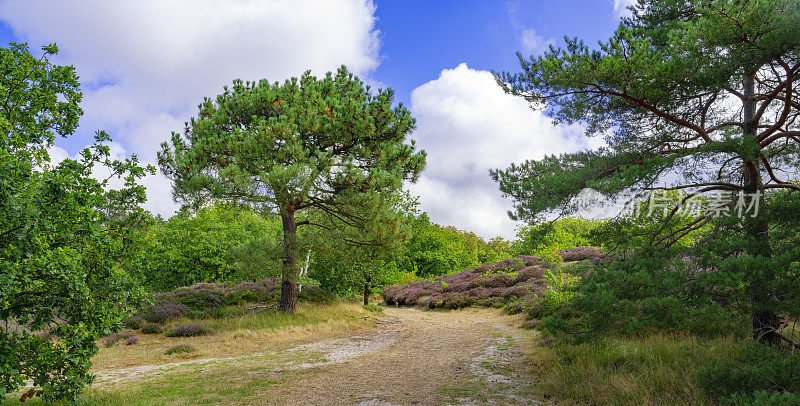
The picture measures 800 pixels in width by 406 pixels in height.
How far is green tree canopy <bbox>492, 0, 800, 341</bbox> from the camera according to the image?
6273 mm

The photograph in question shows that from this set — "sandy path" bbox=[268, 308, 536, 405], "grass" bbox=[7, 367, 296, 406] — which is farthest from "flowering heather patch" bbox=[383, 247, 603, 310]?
"grass" bbox=[7, 367, 296, 406]

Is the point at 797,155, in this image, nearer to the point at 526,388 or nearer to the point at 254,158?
the point at 526,388

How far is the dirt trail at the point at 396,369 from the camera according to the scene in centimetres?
652

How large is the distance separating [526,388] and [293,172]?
811 cm

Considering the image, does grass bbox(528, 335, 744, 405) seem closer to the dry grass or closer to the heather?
the dry grass

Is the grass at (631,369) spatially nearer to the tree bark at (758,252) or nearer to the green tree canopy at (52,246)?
the tree bark at (758,252)

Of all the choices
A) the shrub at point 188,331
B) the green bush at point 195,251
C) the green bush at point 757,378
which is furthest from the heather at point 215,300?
the green bush at point 757,378

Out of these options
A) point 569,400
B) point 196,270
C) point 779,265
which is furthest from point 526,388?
point 196,270

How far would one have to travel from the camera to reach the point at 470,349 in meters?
10.2

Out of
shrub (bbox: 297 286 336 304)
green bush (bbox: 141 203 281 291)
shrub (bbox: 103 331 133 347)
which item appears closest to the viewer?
shrub (bbox: 103 331 133 347)

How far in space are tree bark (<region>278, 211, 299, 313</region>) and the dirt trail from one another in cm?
319

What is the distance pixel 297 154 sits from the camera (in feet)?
39.6

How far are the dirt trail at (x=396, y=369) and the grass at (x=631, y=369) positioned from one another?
64 cm

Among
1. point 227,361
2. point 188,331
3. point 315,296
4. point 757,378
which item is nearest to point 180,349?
point 227,361
